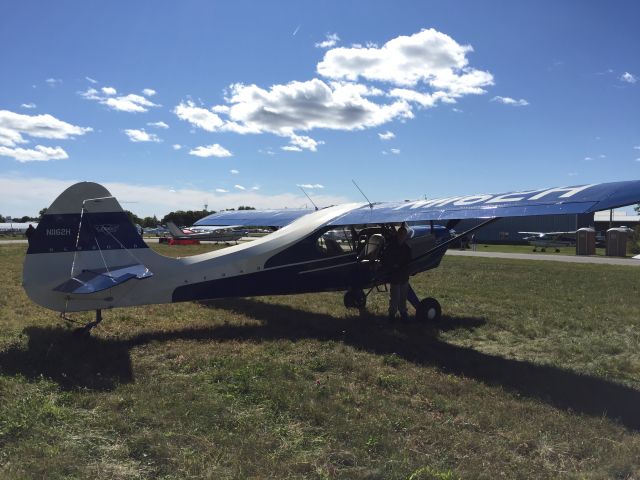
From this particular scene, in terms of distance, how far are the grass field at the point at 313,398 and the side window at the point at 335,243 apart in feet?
3.95

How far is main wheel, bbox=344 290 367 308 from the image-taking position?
9406 millimetres

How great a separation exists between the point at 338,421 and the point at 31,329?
5.12 metres

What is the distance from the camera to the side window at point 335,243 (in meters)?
8.49

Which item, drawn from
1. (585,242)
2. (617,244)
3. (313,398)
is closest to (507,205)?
(313,398)

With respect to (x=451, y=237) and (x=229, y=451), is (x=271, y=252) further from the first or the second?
(x=229, y=451)

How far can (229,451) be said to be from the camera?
3449 millimetres

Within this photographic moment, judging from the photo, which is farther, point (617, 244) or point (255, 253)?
point (617, 244)

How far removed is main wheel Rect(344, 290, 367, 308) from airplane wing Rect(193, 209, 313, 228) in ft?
10.00

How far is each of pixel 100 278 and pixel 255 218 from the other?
22.7 feet

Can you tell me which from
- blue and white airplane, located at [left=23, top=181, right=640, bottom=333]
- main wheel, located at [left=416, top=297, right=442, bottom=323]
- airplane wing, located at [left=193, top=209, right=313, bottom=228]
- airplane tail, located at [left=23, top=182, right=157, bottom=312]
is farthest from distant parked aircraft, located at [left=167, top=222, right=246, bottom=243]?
airplane tail, located at [left=23, top=182, right=157, bottom=312]

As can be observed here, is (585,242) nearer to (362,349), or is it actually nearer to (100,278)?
(362,349)

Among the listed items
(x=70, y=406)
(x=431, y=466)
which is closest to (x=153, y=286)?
(x=70, y=406)

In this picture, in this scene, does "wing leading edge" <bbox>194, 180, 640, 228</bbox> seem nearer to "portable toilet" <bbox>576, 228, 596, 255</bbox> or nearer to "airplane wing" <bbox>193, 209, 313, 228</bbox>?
"airplane wing" <bbox>193, 209, 313, 228</bbox>

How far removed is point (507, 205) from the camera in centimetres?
690
